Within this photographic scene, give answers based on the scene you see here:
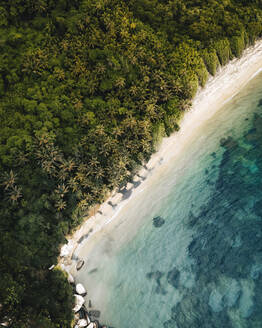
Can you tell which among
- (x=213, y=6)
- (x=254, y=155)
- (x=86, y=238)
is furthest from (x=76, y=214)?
(x=213, y=6)

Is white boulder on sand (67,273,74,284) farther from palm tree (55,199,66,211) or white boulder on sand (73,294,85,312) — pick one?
palm tree (55,199,66,211)

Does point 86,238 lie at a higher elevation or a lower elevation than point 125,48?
lower

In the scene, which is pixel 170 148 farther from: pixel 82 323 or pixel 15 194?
pixel 82 323

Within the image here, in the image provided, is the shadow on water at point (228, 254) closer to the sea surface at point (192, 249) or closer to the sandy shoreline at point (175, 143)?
the sea surface at point (192, 249)

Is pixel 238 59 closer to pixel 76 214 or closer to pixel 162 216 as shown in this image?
pixel 162 216

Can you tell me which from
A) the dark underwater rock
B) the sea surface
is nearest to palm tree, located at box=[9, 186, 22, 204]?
the sea surface

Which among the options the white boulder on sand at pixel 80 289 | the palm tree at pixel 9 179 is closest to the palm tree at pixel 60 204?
the palm tree at pixel 9 179

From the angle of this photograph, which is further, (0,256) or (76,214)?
(76,214)
